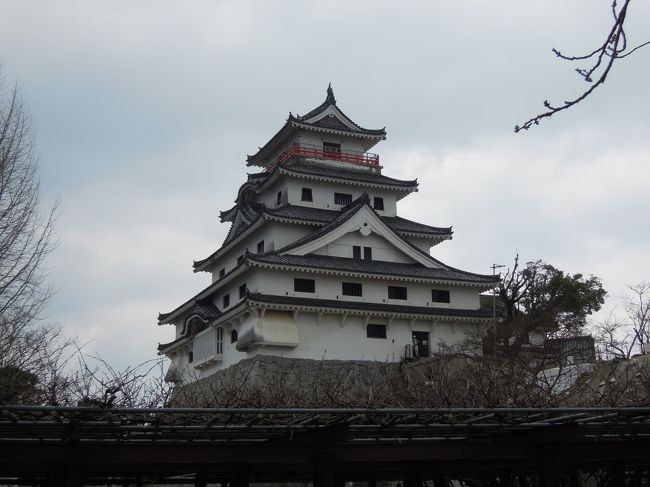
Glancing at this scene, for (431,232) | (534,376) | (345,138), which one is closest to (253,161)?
(345,138)

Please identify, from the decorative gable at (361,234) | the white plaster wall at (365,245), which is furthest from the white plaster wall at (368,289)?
the white plaster wall at (365,245)

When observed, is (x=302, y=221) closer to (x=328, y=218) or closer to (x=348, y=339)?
(x=328, y=218)

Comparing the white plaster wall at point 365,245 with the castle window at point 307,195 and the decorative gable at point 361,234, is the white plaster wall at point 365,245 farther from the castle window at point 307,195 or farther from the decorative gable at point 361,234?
the castle window at point 307,195

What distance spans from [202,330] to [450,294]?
42.8 feet

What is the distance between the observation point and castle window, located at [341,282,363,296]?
117 ft

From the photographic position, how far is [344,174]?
134 feet

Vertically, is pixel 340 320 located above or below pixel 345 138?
below

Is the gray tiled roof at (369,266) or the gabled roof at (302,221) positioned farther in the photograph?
the gabled roof at (302,221)

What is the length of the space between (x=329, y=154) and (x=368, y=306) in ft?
35.2

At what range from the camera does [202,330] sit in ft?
127

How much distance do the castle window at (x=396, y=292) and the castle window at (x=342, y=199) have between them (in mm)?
6401

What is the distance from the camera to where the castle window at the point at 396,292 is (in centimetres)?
3669

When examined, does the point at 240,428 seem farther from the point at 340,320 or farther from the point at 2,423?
the point at 340,320

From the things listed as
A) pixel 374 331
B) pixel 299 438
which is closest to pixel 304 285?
pixel 374 331
